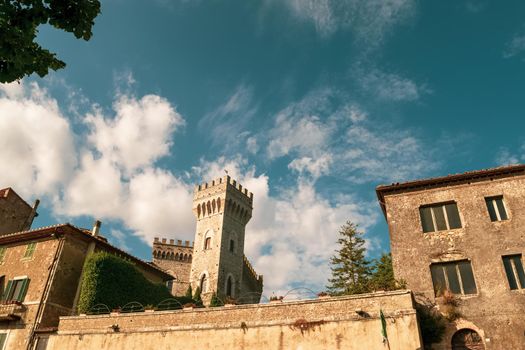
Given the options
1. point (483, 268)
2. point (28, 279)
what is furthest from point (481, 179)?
point (28, 279)

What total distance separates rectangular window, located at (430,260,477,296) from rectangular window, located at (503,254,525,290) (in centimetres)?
138

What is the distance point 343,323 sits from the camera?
15586 mm

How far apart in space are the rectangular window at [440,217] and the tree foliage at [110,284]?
1902 cm

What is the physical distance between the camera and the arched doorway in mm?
15781

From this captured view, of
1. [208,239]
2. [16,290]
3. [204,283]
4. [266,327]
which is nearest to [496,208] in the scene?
[266,327]

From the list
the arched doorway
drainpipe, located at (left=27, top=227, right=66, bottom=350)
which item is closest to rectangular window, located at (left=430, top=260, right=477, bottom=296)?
the arched doorway

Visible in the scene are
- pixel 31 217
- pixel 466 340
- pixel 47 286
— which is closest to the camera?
pixel 466 340

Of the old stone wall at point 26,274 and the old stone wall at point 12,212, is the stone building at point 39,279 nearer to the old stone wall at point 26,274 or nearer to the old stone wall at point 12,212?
the old stone wall at point 26,274

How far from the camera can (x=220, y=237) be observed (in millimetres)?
52625

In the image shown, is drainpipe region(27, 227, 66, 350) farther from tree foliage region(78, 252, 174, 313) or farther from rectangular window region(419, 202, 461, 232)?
rectangular window region(419, 202, 461, 232)

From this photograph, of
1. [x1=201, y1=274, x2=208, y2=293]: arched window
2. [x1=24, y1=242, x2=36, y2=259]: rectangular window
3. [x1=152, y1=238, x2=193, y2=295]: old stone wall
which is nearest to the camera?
[x1=24, y1=242, x2=36, y2=259]: rectangular window

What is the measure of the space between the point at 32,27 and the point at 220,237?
4570cm

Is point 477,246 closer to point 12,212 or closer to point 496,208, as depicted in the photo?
point 496,208

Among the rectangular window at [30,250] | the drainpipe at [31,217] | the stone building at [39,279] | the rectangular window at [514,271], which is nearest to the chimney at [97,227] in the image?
the stone building at [39,279]
